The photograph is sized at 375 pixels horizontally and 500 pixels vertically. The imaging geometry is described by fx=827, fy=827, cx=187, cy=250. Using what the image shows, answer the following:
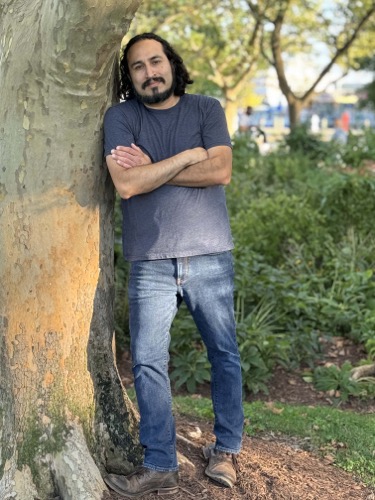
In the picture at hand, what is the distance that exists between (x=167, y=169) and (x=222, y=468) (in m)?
1.49

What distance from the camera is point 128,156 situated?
12.4 feet

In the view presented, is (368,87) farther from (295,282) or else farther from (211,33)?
(295,282)

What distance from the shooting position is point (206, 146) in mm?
4000

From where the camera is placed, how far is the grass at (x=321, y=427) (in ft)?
15.1

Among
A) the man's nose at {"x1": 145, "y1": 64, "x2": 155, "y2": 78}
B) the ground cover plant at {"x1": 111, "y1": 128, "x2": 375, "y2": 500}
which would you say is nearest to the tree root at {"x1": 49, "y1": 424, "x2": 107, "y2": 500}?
the ground cover plant at {"x1": 111, "y1": 128, "x2": 375, "y2": 500}

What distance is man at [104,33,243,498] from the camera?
3.85 metres

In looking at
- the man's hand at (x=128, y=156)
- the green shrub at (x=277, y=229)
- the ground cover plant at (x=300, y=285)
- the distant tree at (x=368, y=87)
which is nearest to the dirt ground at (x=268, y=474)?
the ground cover plant at (x=300, y=285)

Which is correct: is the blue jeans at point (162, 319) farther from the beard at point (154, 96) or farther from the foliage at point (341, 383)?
the foliage at point (341, 383)

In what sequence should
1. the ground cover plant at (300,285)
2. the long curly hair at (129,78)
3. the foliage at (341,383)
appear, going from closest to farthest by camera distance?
the long curly hair at (129,78) → the foliage at (341,383) → the ground cover plant at (300,285)

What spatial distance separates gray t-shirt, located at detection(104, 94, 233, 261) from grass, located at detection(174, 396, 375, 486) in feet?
4.90

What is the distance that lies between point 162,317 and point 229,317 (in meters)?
0.37

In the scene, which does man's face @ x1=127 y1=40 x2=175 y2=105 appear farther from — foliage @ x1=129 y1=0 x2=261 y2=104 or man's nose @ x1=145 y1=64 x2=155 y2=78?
foliage @ x1=129 y1=0 x2=261 y2=104

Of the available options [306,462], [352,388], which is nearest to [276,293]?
[352,388]

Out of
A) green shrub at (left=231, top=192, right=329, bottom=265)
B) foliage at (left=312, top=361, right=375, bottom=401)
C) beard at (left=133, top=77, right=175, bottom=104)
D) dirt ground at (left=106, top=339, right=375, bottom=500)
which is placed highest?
beard at (left=133, top=77, right=175, bottom=104)
